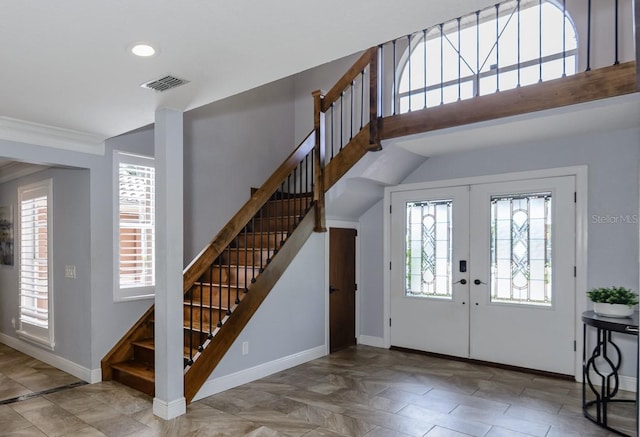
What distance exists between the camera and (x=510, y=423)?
10.9ft

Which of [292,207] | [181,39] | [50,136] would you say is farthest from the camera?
[292,207]

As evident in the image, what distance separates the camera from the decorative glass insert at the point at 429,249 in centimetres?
513

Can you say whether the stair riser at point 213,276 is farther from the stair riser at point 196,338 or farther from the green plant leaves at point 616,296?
the green plant leaves at point 616,296

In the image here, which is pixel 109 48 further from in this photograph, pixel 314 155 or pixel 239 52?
pixel 314 155

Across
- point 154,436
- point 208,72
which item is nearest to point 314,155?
point 208,72

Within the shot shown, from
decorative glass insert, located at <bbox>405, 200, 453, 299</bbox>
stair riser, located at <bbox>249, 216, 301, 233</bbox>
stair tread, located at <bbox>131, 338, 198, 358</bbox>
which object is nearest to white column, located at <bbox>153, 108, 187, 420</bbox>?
stair tread, located at <bbox>131, 338, 198, 358</bbox>

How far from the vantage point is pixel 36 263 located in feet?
16.4

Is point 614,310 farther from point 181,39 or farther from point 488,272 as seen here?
point 181,39

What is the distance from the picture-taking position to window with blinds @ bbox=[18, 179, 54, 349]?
4758mm

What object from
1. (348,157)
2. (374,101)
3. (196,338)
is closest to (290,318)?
(196,338)

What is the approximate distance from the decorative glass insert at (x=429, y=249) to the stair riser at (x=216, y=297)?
7.33ft

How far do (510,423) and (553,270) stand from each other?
1779 millimetres

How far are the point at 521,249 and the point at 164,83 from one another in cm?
384

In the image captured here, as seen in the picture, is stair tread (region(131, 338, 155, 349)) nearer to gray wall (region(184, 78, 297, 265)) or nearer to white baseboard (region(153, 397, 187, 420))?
white baseboard (region(153, 397, 187, 420))
